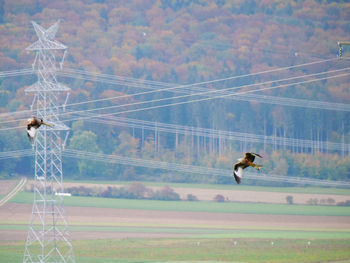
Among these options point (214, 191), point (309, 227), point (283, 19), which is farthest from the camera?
point (283, 19)

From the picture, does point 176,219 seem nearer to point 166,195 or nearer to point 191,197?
point 191,197

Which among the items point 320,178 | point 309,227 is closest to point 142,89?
point 320,178

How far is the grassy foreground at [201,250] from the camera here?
2422 inches

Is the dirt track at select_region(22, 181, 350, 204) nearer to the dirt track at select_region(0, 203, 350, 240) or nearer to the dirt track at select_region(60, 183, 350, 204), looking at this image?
the dirt track at select_region(60, 183, 350, 204)

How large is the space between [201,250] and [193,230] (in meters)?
16.8

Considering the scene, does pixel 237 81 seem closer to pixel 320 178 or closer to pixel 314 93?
pixel 314 93

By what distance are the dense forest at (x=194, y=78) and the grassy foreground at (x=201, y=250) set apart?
34.6 meters

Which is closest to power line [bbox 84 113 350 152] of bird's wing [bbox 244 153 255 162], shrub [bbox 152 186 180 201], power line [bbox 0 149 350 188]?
power line [bbox 0 149 350 188]

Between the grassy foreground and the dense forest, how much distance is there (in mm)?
34631

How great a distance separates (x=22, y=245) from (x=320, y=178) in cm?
5075

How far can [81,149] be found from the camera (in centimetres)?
11388

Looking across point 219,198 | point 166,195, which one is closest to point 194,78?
point 166,195

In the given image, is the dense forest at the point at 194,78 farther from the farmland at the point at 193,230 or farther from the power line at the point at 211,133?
the farmland at the point at 193,230

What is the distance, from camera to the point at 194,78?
448ft
